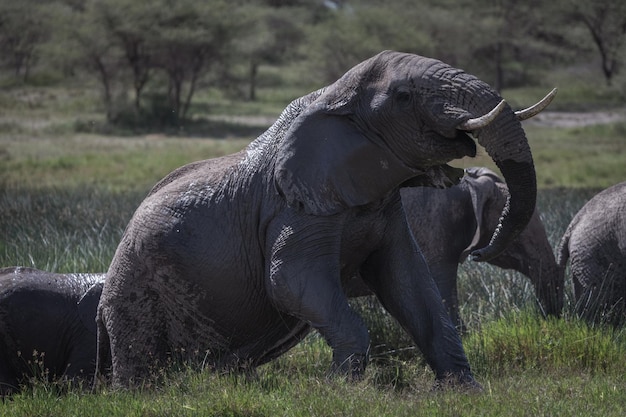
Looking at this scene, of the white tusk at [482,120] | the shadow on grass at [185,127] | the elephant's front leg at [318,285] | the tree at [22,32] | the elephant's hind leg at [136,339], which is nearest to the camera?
the white tusk at [482,120]

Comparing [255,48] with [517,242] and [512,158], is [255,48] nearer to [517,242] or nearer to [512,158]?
[517,242]

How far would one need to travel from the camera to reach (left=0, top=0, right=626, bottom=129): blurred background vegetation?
35.9 metres

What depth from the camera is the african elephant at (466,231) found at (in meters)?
8.58

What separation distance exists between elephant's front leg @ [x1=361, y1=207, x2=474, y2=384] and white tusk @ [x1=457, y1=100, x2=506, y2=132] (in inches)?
34.3

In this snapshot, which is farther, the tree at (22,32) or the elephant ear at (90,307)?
the tree at (22,32)

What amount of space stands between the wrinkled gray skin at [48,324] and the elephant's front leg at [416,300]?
9.52 ft

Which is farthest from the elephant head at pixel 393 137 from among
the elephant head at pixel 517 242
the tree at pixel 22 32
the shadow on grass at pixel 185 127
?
the tree at pixel 22 32

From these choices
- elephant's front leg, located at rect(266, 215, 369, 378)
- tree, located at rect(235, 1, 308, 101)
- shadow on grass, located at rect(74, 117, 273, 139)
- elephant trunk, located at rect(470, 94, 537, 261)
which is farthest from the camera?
tree, located at rect(235, 1, 308, 101)

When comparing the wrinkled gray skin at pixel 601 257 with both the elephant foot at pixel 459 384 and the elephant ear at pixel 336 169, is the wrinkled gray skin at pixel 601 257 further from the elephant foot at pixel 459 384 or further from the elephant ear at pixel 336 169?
the elephant ear at pixel 336 169

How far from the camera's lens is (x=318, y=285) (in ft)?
17.4

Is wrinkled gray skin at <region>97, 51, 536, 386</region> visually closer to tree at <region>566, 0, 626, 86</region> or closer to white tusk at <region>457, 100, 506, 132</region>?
white tusk at <region>457, 100, 506, 132</region>

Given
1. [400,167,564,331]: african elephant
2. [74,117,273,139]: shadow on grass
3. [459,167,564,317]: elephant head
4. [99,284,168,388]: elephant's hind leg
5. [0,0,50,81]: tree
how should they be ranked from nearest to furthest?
[99,284,168,388]: elephant's hind leg
[459,167,564,317]: elephant head
[400,167,564,331]: african elephant
[74,117,273,139]: shadow on grass
[0,0,50,81]: tree

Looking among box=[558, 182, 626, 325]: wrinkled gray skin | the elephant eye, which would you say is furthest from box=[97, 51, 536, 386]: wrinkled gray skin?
box=[558, 182, 626, 325]: wrinkled gray skin

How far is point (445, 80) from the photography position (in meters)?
5.04
